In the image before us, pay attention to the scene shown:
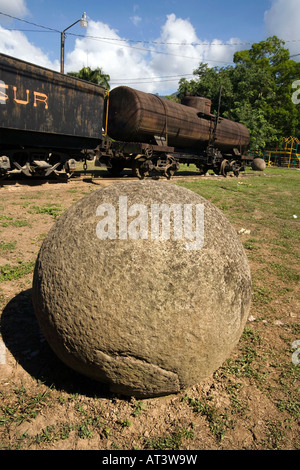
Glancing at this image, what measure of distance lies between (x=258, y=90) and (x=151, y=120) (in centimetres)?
3006

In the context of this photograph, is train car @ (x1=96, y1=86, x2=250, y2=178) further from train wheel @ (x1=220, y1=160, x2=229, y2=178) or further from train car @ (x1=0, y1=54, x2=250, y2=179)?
train wheel @ (x1=220, y1=160, x2=229, y2=178)

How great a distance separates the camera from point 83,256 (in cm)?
248

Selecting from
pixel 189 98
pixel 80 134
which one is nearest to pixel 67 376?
pixel 80 134

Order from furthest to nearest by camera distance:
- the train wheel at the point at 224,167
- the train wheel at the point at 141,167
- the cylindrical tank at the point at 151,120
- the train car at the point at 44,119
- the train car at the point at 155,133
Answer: the train wheel at the point at 224,167 < the train wheel at the point at 141,167 < the train car at the point at 155,133 < the cylindrical tank at the point at 151,120 < the train car at the point at 44,119

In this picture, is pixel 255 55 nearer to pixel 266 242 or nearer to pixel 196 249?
pixel 266 242

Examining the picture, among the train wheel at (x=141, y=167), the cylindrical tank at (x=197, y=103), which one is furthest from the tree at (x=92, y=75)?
the train wheel at (x=141, y=167)

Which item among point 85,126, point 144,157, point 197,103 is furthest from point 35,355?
point 197,103

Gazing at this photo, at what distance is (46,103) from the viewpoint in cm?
1044

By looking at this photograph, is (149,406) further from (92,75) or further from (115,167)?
(92,75)

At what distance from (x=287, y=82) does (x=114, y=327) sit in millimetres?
50334

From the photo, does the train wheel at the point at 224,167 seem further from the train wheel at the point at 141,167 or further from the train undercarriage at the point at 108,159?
the train wheel at the point at 141,167

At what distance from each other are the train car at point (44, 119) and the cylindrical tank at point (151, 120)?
0.84 meters

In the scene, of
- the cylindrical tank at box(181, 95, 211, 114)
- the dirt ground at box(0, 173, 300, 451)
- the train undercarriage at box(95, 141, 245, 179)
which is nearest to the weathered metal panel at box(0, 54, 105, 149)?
the train undercarriage at box(95, 141, 245, 179)

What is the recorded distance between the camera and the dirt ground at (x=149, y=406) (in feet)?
7.66
